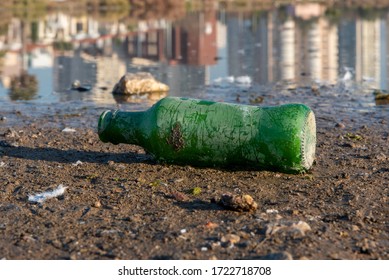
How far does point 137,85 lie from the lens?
11.2 metres

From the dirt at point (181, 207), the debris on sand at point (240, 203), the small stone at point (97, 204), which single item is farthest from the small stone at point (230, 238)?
the small stone at point (97, 204)

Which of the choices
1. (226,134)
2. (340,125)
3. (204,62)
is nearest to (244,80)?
(204,62)

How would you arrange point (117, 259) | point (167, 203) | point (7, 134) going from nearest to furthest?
1. point (117, 259)
2. point (167, 203)
3. point (7, 134)

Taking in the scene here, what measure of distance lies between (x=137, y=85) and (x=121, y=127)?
517cm

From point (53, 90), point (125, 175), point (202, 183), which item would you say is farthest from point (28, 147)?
point (53, 90)

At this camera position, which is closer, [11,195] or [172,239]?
[172,239]

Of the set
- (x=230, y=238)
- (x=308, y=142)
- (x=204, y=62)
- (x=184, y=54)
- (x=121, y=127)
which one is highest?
(x=184, y=54)

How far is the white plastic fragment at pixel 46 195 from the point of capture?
516 cm

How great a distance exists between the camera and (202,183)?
5.64 metres

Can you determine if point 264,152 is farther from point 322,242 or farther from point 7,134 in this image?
point 7,134

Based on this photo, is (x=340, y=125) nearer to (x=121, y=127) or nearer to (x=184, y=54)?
(x=121, y=127)

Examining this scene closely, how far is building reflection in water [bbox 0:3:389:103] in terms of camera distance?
1319 centimetres

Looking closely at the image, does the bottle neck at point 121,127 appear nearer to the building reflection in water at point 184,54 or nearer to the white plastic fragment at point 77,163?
the white plastic fragment at point 77,163

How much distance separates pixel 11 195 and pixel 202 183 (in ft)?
4.49
